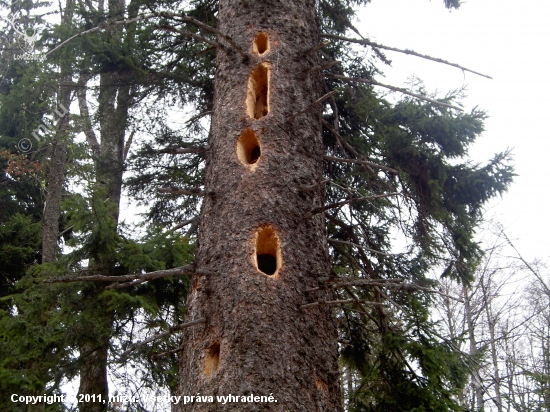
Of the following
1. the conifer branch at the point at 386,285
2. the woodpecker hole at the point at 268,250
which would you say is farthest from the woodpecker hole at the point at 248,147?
the conifer branch at the point at 386,285

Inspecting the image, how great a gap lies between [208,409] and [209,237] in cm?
123

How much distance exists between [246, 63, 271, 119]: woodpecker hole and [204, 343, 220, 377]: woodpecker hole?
198cm

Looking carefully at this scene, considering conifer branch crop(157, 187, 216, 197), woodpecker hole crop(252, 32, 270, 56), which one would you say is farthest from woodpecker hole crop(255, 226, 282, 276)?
woodpecker hole crop(252, 32, 270, 56)

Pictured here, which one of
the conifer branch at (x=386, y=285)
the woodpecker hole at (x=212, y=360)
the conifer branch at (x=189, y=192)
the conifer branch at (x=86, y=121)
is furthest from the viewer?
the conifer branch at (x=86, y=121)

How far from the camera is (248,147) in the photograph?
4.07 meters

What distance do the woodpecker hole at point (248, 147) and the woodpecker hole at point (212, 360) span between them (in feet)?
4.85

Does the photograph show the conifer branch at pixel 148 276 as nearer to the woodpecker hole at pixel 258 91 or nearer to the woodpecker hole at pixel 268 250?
the woodpecker hole at pixel 268 250

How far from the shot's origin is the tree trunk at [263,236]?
119 inches

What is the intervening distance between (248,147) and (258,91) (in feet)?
2.13

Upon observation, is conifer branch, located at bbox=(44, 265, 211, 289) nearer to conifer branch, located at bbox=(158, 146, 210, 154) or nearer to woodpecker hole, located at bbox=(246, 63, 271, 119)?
conifer branch, located at bbox=(158, 146, 210, 154)

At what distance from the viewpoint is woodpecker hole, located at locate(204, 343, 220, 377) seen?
3.08 meters

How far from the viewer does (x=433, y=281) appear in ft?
21.6

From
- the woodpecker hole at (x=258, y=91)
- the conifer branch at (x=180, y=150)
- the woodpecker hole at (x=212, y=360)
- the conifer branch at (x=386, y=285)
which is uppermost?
the woodpecker hole at (x=258, y=91)

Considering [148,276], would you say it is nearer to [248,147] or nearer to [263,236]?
[263,236]
